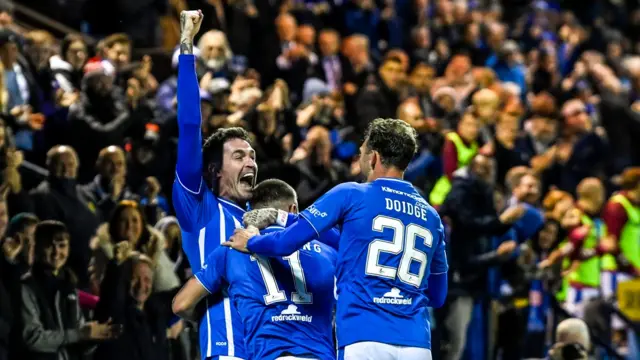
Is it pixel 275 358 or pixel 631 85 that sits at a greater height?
pixel 631 85

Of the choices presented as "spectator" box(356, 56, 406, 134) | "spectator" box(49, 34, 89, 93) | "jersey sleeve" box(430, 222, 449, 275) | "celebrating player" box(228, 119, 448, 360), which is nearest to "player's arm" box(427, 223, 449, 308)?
"jersey sleeve" box(430, 222, 449, 275)

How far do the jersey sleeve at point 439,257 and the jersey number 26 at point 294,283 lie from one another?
660mm

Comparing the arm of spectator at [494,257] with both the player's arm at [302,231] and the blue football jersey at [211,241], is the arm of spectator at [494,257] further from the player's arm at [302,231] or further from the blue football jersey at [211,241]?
the player's arm at [302,231]

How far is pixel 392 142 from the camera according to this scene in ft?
20.7

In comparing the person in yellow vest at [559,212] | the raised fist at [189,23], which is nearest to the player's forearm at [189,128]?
the raised fist at [189,23]

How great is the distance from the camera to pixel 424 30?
1906 cm

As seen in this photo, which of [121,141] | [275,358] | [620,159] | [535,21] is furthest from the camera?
[535,21]

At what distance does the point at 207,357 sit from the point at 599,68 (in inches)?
568

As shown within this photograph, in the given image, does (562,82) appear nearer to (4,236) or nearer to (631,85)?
(631,85)

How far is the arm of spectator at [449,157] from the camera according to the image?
518 inches

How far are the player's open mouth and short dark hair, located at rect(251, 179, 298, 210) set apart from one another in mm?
306

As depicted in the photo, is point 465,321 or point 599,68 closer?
point 465,321

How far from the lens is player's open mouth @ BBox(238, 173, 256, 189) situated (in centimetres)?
686

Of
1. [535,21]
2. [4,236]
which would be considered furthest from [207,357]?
[535,21]
